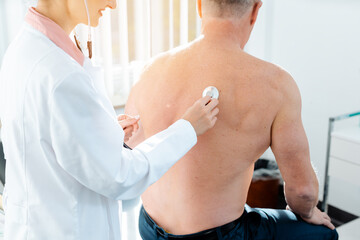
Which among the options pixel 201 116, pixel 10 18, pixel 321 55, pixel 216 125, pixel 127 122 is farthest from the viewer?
pixel 321 55

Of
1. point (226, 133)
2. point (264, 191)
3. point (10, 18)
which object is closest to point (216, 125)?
point (226, 133)

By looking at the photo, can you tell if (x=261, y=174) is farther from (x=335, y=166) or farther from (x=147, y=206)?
(x=147, y=206)

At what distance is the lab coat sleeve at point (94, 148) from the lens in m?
0.81

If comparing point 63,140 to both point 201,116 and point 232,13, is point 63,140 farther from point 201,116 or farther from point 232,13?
point 232,13

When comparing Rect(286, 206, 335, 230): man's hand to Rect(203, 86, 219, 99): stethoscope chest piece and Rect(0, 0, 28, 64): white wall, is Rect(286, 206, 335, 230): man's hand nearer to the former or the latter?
Rect(203, 86, 219, 99): stethoscope chest piece

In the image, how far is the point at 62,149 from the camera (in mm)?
825

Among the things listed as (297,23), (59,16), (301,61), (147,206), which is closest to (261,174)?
(301,61)

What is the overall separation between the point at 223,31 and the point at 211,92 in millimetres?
203

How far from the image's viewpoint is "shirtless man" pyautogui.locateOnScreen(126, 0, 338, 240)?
1132mm

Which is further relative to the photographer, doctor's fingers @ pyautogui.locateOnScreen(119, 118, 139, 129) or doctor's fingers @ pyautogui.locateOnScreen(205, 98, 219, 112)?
doctor's fingers @ pyautogui.locateOnScreen(119, 118, 139, 129)

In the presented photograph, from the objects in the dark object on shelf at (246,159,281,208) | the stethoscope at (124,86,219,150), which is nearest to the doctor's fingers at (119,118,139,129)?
the stethoscope at (124,86,219,150)

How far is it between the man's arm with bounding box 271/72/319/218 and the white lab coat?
29 cm

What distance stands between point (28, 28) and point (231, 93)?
0.54 m

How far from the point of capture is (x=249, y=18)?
4.00 feet
